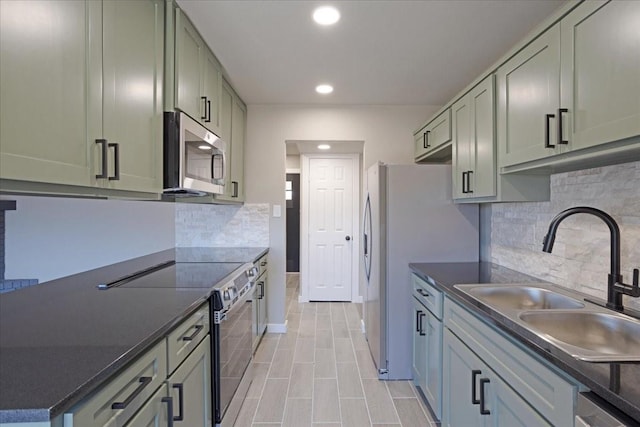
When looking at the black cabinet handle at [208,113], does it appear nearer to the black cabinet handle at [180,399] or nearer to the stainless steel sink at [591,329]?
the black cabinet handle at [180,399]

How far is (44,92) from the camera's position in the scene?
3.52ft

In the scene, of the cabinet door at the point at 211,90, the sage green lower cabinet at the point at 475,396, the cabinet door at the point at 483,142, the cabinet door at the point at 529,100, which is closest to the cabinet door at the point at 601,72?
the cabinet door at the point at 529,100

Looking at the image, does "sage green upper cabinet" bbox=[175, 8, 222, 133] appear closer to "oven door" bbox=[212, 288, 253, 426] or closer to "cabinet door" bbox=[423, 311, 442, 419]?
"oven door" bbox=[212, 288, 253, 426]

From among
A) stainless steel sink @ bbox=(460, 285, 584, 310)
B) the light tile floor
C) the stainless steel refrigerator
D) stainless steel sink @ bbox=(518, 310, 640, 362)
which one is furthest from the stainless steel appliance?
stainless steel sink @ bbox=(518, 310, 640, 362)

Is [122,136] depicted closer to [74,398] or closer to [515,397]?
[74,398]

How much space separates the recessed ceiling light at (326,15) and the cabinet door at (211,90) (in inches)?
32.4

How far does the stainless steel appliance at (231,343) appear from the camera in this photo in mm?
1829

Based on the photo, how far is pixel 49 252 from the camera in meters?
2.64

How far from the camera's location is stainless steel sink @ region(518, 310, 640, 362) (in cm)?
130

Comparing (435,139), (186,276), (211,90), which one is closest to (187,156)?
(186,276)

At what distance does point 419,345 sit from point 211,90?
91.6 inches

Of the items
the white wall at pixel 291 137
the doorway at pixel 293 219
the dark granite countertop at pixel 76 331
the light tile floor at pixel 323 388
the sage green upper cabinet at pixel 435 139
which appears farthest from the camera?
the doorway at pixel 293 219

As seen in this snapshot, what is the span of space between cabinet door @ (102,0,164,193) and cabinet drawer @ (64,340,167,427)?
71 cm

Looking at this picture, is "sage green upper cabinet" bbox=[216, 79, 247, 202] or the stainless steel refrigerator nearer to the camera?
the stainless steel refrigerator
